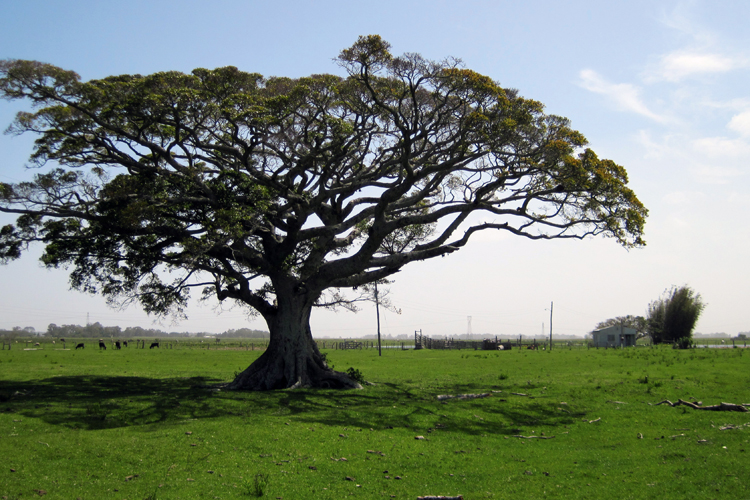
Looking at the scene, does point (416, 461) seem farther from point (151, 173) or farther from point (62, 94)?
point (62, 94)

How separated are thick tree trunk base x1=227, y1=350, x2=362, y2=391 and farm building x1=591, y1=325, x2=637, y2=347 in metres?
66.2

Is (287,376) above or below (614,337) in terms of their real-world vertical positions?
above

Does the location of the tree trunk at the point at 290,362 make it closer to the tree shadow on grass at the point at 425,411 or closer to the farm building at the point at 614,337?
the tree shadow on grass at the point at 425,411

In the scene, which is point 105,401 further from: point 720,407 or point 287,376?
point 720,407

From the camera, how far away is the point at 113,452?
10.4 m

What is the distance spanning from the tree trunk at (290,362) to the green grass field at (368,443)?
5.92 feet

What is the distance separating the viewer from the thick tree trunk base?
70.7ft

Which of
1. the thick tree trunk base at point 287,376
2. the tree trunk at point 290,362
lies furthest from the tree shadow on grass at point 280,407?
the tree trunk at point 290,362

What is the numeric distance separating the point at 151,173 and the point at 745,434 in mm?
20930

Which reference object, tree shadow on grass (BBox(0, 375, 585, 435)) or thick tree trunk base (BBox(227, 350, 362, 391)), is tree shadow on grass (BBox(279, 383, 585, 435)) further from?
thick tree trunk base (BBox(227, 350, 362, 391))

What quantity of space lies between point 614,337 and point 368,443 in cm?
8184

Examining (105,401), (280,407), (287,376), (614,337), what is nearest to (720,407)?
(280,407)

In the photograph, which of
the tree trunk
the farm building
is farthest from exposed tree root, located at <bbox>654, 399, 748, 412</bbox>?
the farm building

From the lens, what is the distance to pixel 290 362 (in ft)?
72.6
